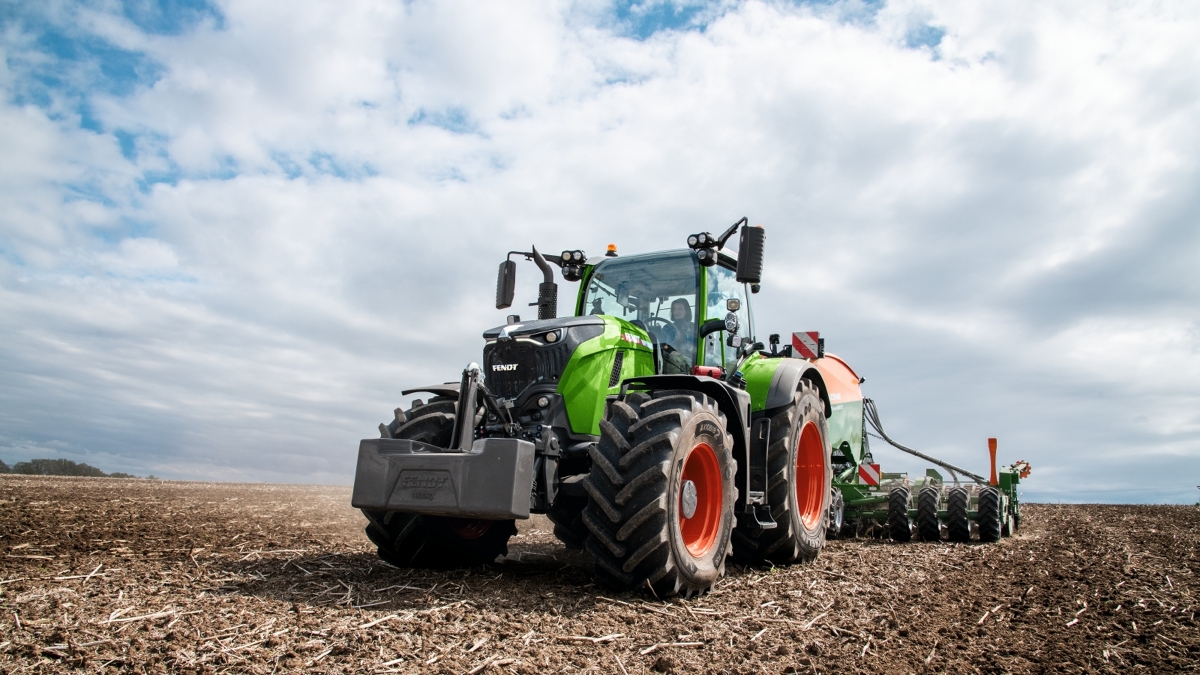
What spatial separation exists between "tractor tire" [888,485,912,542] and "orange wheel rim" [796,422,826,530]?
2.13m

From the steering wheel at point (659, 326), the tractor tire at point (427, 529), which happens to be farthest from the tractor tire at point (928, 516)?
the tractor tire at point (427, 529)

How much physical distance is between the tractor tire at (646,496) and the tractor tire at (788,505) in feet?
→ 4.90

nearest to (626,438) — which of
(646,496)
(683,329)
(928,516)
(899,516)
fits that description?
(646,496)

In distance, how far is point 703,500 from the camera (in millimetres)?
5895

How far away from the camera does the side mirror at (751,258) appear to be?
6.42 meters

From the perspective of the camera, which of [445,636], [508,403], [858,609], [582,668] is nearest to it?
[582,668]

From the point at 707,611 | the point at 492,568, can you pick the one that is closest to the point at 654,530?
the point at 707,611

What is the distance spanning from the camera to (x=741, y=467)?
6500 mm

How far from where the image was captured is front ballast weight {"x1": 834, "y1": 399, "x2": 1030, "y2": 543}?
9805 mm

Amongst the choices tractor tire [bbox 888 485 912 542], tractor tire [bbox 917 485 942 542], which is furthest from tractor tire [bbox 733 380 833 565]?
tractor tire [bbox 917 485 942 542]

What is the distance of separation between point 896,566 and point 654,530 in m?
3.62

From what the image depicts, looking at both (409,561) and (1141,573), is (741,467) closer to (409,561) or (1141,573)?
(409,561)

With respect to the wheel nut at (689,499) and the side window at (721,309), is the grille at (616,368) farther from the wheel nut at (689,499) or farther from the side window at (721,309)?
the side window at (721,309)

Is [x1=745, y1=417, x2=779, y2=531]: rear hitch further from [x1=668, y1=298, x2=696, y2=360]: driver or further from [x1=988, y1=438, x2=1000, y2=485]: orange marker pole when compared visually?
[x1=988, y1=438, x2=1000, y2=485]: orange marker pole
